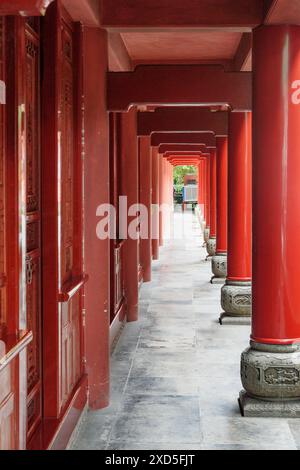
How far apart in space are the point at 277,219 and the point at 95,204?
129 centimetres

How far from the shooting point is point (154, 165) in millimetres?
15047

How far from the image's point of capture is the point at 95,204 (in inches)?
195

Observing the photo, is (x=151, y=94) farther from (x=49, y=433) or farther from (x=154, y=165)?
(x=154, y=165)

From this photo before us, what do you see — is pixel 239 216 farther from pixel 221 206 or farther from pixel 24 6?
pixel 24 6

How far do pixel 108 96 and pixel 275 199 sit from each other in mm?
1490

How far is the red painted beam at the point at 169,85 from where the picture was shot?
5.25 metres

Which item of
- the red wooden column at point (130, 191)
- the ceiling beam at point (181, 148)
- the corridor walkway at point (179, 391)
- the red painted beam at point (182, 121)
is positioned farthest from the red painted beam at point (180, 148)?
the red wooden column at point (130, 191)

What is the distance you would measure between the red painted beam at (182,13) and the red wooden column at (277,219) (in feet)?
0.49

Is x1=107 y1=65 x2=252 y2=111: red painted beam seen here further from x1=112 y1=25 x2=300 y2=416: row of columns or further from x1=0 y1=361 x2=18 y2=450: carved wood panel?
x1=0 y1=361 x2=18 y2=450: carved wood panel

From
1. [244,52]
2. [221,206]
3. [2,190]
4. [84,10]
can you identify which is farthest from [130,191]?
[2,190]

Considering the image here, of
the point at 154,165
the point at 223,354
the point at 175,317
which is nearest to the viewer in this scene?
the point at 223,354

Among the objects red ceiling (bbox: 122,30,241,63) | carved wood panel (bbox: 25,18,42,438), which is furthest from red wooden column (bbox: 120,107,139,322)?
carved wood panel (bbox: 25,18,42,438)

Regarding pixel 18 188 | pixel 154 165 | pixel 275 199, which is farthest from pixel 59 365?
pixel 154 165

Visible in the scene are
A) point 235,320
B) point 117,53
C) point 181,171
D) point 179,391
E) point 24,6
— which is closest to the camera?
point 24,6
